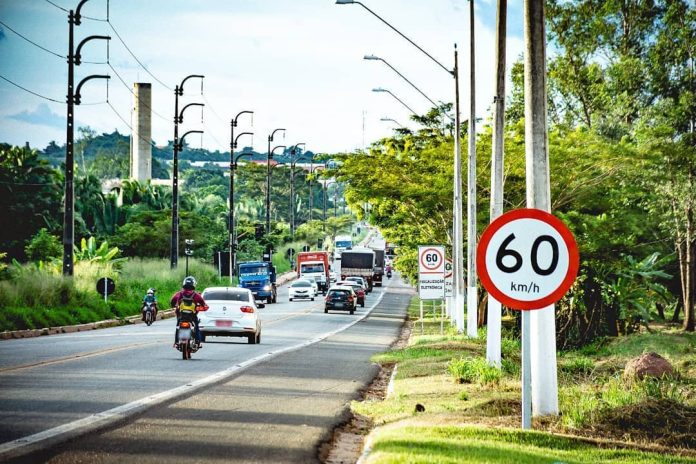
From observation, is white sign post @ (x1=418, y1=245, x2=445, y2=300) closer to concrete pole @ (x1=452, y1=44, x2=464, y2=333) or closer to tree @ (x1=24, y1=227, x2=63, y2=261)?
concrete pole @ (x1=452, y1=44, x2=464, y2=333)

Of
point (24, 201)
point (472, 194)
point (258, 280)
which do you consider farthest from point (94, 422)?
point (24, 201)

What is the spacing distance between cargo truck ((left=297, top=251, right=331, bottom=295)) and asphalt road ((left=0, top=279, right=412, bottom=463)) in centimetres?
6023

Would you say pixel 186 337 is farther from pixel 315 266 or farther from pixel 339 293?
pixel 315 266

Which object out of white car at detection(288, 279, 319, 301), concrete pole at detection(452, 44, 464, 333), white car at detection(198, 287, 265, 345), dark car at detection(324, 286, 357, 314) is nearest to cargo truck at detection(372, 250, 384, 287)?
white car at detection(288, 279, 319, 301)

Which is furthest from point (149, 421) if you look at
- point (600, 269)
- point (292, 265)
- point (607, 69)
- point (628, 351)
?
point (292, 265)

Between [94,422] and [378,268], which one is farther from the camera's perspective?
[378,268]

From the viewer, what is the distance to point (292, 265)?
121625 millimetres

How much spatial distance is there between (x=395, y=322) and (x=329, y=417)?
38.5 m

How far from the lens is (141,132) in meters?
111

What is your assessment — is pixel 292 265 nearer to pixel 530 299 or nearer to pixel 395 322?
pixel 395 322

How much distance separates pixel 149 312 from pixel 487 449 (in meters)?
Result: 35.0

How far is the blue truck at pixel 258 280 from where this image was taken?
69.2 meters

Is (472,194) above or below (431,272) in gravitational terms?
above

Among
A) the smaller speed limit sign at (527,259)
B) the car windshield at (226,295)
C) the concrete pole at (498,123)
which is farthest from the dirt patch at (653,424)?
the car windshield at (226,295)
